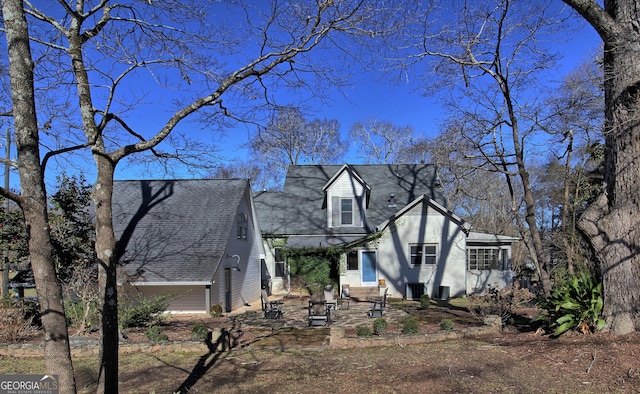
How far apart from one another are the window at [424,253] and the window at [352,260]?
294 cm

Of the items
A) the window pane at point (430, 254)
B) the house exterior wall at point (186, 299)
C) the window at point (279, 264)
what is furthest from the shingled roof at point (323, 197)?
the house exterior wall at point (186, 299)

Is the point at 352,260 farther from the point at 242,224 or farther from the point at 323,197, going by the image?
the point at 242,224

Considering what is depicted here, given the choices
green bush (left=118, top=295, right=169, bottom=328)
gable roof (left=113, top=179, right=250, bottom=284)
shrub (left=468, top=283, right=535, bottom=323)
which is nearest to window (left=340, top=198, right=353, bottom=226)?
gable roof (left=113, top=179, right=250, bottom=284)

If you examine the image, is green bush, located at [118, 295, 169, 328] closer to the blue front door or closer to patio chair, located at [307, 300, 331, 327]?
patio chair, located at [307, 300, 331, 327]

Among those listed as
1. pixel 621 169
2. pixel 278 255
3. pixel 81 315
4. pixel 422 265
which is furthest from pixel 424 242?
pixel 81 315

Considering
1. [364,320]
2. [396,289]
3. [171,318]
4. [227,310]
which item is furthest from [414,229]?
[171,318]

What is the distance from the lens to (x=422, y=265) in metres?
22.4

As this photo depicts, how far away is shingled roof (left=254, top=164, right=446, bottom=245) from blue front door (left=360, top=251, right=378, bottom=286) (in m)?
1.37

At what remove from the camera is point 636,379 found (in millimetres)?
6387

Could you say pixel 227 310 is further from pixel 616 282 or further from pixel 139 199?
pixel 616 282

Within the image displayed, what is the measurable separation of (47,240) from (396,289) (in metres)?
20.0

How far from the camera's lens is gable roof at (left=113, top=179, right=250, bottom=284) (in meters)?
16.7

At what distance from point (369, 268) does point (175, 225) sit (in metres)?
10.2

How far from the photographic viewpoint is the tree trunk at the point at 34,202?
3.88 meters
